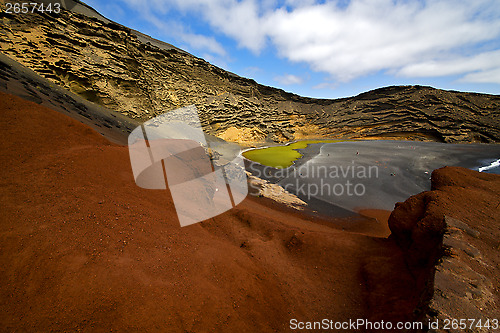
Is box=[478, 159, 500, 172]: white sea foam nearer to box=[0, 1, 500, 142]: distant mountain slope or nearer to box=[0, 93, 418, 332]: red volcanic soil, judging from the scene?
box=[0, 1, 500, 142]: distant mountain slope

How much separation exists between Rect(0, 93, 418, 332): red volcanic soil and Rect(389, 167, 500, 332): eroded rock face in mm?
459

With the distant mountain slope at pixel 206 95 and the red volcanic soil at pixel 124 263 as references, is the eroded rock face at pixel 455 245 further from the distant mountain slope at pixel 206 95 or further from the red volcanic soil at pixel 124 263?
the distant mountain slope at pixel 206 95

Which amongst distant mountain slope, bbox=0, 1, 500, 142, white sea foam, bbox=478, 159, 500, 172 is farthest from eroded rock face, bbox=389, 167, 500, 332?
distant mountain slope, bbox=0, 1, 500, 142

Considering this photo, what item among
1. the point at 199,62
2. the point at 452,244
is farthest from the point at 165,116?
the point at 452,244

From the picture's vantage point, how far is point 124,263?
212cm

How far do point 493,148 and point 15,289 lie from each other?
32.4m

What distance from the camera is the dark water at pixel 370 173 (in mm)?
10734

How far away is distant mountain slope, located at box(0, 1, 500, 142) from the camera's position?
1235cm

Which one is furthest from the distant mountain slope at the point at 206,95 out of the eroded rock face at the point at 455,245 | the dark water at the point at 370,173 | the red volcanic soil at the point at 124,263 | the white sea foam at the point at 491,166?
Result: the eroded rock face at the point at 455,245

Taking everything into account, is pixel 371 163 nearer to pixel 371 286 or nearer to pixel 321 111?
pixel 371 286

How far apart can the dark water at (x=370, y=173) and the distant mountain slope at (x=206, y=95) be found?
1016 centimetres

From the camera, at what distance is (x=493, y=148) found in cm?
1872

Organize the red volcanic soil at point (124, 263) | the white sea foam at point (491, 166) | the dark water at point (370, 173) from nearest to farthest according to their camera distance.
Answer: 1. the red volcanic soil at point (124, 263)
2. the dark water at point (370, 173)
3. the white sea foam at point (491, 166)

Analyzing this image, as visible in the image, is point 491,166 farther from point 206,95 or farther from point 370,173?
point 206,95
